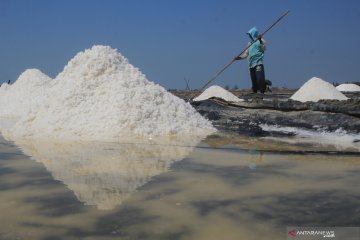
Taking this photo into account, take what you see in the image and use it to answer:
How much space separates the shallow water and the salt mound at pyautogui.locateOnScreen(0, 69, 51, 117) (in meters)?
4.56

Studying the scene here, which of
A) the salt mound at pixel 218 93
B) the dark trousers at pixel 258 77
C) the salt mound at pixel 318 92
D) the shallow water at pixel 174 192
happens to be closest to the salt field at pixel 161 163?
the shallow water at pixel 174 192

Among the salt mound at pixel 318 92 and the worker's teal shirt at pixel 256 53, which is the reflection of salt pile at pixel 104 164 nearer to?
the salt mound at pixel 318 92

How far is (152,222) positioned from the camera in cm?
130

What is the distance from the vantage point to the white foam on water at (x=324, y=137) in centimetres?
308

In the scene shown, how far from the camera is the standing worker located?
6422 millimetres

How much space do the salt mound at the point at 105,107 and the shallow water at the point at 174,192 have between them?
80 cm

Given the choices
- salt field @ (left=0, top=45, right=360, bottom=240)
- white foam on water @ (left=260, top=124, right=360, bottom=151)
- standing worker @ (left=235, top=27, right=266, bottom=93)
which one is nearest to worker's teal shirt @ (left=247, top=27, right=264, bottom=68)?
standing worker @ (left=235, top=27, right=266, bottom=93)

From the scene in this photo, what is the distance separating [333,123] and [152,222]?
2594mm

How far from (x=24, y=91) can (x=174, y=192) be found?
6.54 metres

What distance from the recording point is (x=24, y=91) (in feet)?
24.7

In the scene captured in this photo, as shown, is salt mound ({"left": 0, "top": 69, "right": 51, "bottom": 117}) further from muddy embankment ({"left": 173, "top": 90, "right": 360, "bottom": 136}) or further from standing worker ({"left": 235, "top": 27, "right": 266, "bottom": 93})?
muddy embankment ({"left": 173, "top": 90, "right": 360, "bottom": 136})

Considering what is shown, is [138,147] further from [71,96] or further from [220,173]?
[71,96]

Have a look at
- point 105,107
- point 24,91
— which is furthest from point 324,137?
point 24,91

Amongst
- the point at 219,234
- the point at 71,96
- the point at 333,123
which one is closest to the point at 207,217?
the point at 219,234
